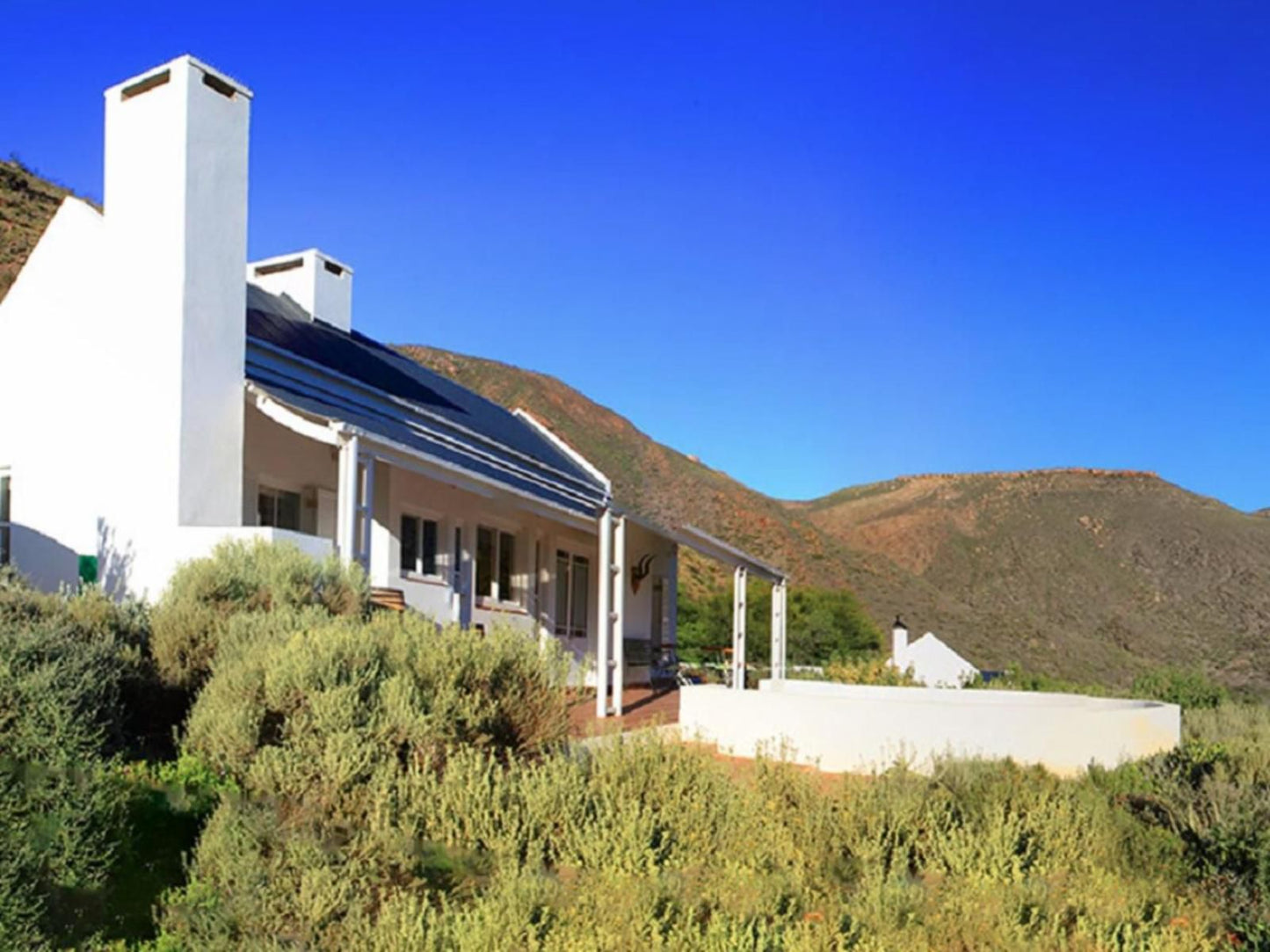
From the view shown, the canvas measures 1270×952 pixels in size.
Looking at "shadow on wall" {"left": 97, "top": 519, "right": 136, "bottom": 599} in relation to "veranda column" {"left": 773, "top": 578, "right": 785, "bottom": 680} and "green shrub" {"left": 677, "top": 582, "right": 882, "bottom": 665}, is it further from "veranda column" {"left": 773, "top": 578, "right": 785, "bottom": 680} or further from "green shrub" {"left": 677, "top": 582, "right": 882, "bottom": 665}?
"green shrub" {"left": 677, "top": 582, "right": 882, "bottom": 665}

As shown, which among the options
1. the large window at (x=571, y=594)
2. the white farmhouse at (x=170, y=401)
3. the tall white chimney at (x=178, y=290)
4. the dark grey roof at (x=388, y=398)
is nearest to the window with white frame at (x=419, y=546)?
the white farmhouse at (x=170, y=401)

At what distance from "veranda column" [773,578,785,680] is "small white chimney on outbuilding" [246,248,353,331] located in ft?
29.4

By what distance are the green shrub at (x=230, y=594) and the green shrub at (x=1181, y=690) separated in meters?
13.8

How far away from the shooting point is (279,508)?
1433 centimetres

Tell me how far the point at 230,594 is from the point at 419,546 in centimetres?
657

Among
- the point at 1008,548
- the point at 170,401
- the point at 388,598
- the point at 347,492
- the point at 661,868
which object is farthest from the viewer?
the point at 1008,548

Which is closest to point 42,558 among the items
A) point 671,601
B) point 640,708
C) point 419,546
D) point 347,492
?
point 347,492

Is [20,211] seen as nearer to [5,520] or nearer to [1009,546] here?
[5,520]

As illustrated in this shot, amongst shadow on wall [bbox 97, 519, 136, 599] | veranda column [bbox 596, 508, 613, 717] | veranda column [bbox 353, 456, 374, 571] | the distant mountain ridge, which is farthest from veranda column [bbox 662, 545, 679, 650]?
the distant mountain ridge

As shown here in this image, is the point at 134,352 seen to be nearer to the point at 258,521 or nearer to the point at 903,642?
the point at 258,521

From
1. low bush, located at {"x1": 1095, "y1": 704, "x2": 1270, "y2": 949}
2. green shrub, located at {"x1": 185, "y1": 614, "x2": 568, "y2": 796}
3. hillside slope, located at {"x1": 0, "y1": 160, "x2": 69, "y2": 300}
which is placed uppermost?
hillside slope, located at {"x1": 0, "y1": 160, "x2": 69, "y2": 300}

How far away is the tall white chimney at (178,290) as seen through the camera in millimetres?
11625

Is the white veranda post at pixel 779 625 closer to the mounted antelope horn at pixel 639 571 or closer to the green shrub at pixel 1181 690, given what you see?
the mounted antelope horn at pixel 639 571

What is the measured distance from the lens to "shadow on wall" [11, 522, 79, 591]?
1201 centimetres
